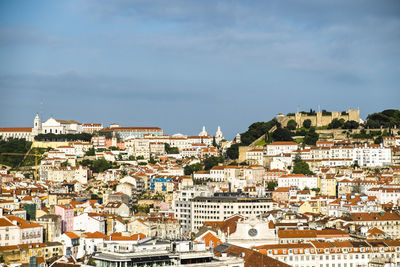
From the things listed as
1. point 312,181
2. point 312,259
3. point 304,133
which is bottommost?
point 312,259

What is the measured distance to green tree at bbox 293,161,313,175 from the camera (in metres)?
67.2

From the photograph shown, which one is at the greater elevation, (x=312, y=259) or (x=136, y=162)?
(x=136, y=162)

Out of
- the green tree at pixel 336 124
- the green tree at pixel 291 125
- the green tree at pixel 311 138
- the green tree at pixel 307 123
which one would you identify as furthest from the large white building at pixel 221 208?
the green tree at pixel 307 123

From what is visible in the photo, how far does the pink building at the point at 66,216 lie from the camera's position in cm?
4925

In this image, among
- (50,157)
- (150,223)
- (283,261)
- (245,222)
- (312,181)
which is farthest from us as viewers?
(50,157)

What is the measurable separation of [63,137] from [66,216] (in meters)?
45.0

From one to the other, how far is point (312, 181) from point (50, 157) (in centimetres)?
3063

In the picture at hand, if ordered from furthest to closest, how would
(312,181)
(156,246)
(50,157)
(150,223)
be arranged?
(50,157) < (312,181) < (150,223) < (156,246)

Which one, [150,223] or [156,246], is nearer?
[156,246]

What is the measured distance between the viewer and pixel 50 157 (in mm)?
83312

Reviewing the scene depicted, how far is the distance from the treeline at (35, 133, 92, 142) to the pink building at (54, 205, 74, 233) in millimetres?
42715

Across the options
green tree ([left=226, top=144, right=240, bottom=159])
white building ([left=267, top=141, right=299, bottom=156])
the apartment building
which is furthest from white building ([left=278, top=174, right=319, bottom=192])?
the apartment building

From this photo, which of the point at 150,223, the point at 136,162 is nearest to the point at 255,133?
the point at 136,162

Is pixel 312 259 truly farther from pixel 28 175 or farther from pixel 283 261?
pixel 28 175
